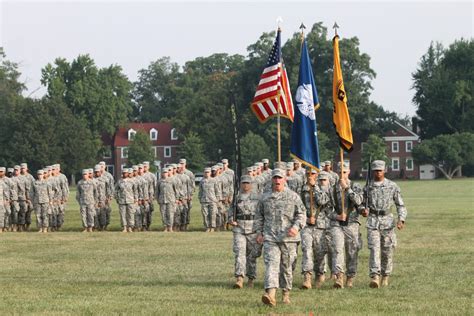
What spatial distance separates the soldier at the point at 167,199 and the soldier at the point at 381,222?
1612 centimetres

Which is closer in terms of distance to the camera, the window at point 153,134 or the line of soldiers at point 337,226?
the line of soldiers at point 337,226

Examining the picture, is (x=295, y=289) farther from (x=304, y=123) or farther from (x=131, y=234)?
(x=131, y=234)

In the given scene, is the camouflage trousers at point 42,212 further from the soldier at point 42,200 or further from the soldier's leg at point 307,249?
the soldier's leg at point 307,249

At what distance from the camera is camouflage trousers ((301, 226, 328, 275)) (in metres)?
18.2

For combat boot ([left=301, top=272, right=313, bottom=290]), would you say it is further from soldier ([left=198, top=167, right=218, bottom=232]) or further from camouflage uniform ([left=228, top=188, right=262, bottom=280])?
soldier ([left=198, top=167, right=218, bottom=232])

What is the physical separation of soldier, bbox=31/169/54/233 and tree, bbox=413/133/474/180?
262 feet

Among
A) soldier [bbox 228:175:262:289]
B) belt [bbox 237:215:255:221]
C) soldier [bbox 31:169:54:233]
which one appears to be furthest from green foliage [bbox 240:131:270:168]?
belt [bbox 237:215:255:221]

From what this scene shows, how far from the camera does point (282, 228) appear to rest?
16.0 metres

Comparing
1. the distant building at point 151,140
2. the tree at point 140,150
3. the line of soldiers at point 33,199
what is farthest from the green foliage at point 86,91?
the line of soldiers at point 33,199

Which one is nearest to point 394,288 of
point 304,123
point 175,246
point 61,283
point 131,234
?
point 304,123

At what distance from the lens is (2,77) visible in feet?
380

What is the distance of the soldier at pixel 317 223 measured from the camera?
1825cm

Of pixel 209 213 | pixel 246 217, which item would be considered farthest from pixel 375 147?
pixel 246 217

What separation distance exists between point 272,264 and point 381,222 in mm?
2988
